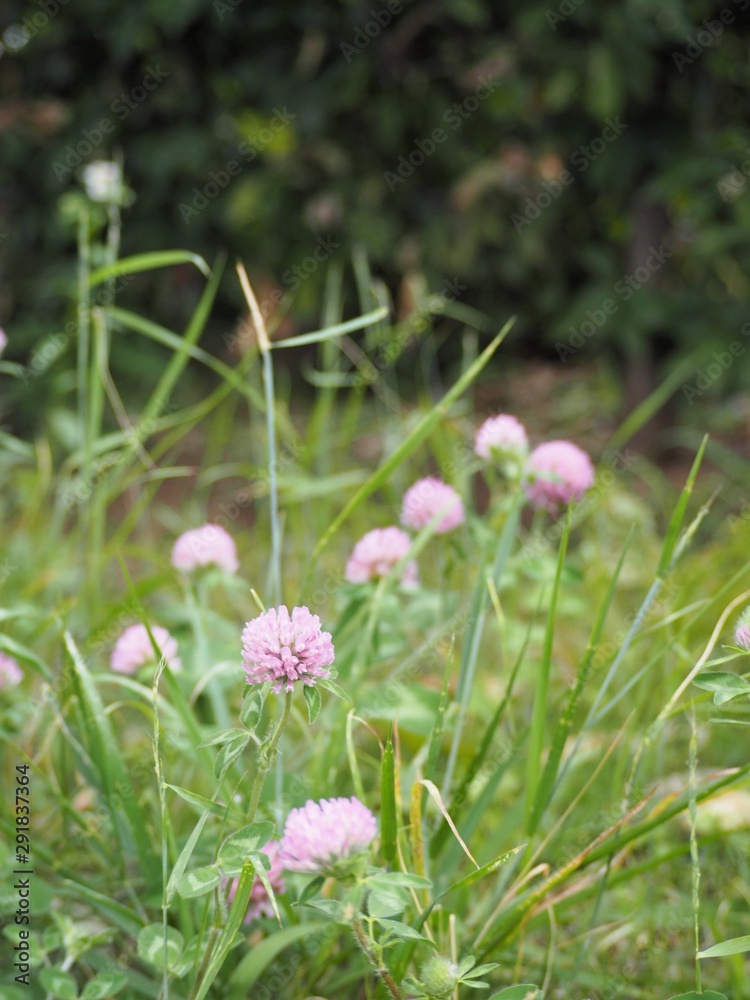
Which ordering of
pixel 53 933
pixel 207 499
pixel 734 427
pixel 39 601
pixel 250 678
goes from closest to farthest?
pixel 250 678
pixel 53 933
pixel 39 601
pixel 207 499
pixel 734 427

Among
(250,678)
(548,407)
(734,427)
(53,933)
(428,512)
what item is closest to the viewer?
(250,678)

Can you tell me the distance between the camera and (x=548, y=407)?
3322 millimetres

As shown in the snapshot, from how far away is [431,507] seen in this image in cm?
117

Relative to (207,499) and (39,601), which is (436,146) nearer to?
(207,499)

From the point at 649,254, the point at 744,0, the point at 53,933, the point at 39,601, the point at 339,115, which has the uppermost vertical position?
the point at 744,0

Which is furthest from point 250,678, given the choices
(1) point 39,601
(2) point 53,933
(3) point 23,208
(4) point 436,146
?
(3) point 23,208

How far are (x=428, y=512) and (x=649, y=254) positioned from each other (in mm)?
1938
